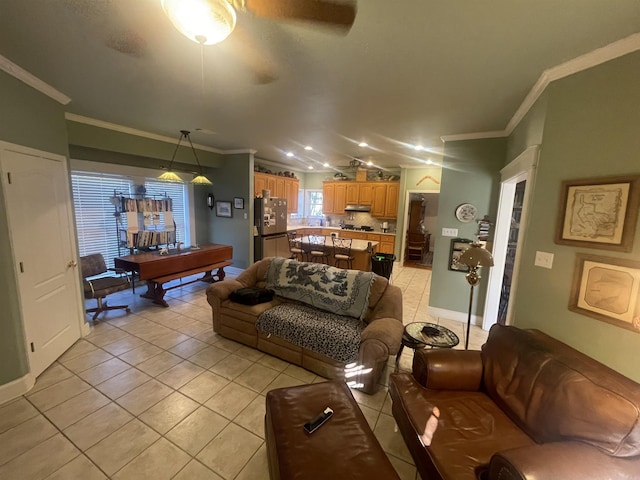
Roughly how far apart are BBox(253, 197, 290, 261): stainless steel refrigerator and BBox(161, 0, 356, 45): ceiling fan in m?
4.47

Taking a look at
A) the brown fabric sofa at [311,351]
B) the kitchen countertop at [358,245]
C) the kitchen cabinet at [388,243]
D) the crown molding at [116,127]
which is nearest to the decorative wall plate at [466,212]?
the brown fabric sofa at [311,351]

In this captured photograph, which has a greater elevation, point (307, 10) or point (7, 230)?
point (307, 10)

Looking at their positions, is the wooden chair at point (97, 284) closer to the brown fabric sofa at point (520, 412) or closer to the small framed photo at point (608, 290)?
the brown fabric sofa at point (520, 412)

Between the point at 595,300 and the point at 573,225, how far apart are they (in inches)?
20.4

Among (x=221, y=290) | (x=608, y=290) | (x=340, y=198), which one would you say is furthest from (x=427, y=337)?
(x=340, y=198)

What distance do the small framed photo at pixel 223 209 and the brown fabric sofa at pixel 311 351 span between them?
2689mm

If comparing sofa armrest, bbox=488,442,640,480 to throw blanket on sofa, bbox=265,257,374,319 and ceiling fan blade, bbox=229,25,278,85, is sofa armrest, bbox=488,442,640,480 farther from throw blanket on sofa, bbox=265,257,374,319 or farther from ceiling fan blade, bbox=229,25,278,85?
ceiling fan blade, bbox=229,25,278,85

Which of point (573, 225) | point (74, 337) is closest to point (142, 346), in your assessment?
point (74, 337)

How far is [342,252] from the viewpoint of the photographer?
17.6ft

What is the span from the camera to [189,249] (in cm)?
460

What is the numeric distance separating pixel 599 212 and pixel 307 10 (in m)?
2.19

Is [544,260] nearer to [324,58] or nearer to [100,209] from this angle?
[324,58]

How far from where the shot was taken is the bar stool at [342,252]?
5.18m

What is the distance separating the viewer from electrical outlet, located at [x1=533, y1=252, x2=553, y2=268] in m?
2.01
